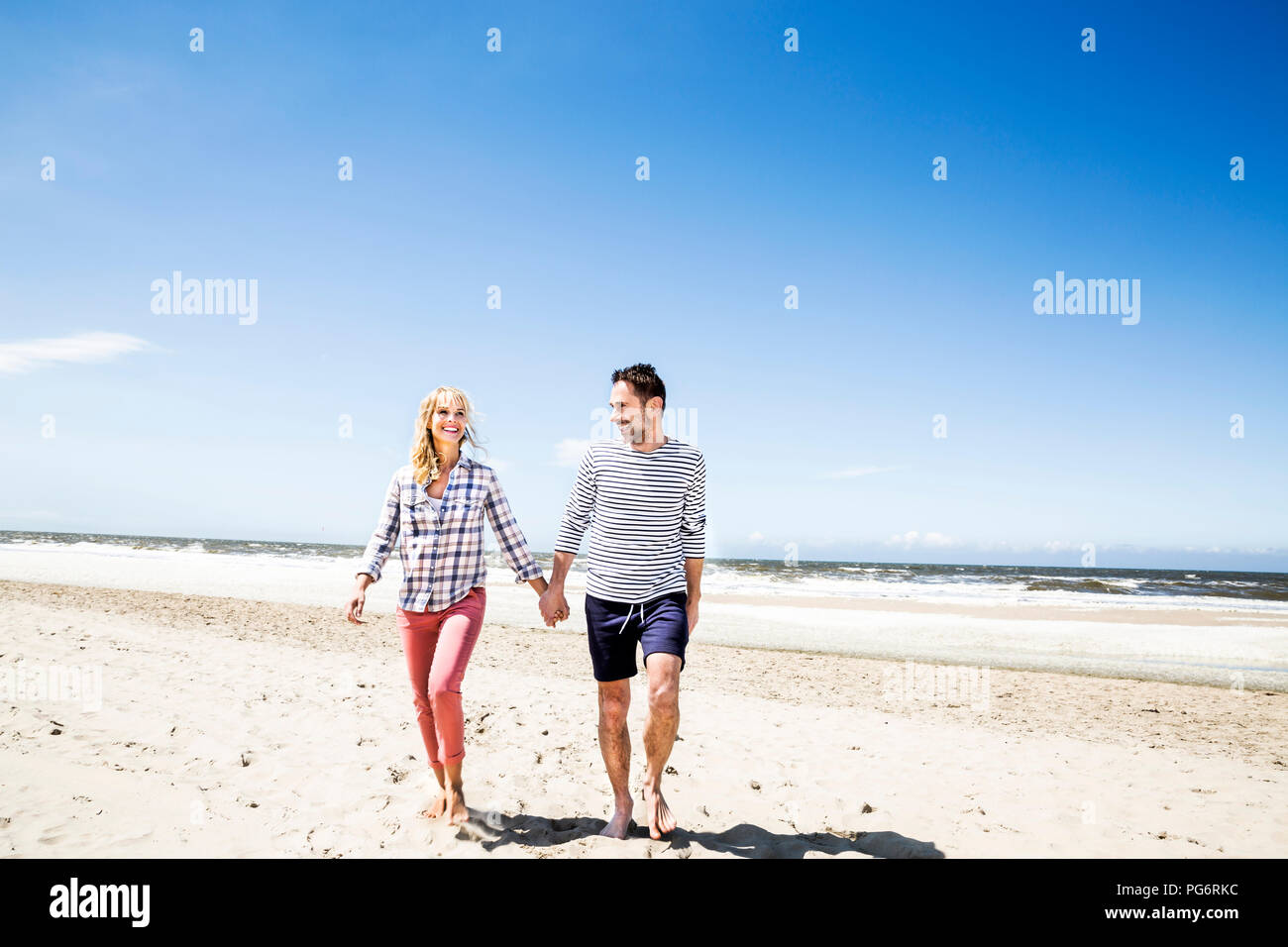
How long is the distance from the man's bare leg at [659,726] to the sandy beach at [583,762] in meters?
0.15

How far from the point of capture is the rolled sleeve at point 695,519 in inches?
147

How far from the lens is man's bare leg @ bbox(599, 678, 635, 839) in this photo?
3648mm

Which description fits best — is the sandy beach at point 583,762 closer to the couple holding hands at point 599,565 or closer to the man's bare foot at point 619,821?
the man's bare foot at point 619,821

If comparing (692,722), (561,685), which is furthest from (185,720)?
(692,722)
